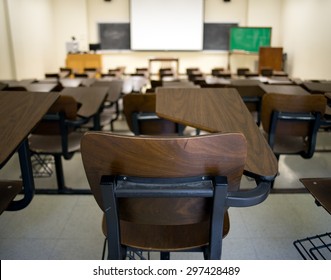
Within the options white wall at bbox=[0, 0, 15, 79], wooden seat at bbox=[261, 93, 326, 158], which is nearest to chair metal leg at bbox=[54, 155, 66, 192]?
wooden seat at bbox=[261, 93, 326, 158]

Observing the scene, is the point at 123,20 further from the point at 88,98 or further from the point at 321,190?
the point at 321,190

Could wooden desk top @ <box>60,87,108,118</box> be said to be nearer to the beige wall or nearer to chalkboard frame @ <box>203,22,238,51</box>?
the beige wall

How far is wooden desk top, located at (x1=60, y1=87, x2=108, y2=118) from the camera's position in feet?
8.99

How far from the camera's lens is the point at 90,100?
10.0ft

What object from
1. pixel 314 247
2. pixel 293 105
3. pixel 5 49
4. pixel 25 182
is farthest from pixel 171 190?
pixel 5 49

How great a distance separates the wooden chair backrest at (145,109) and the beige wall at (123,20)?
673 centimetres

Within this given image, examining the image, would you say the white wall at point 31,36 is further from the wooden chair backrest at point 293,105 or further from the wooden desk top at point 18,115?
the wooden desk top at point 18,115

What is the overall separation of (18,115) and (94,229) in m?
1.30

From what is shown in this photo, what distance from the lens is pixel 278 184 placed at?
316 centimetres
